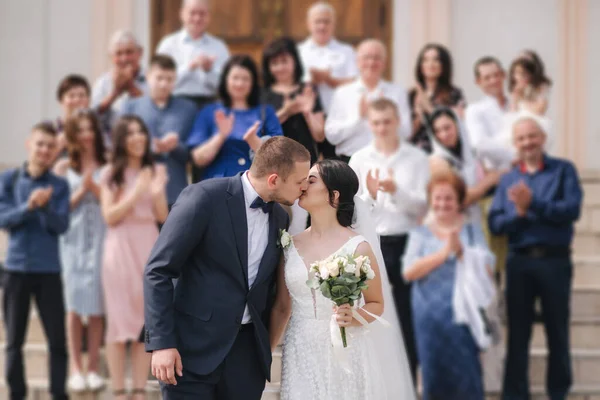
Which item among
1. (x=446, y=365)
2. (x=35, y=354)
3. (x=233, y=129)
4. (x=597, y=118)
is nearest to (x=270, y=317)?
(x=233, y=129)

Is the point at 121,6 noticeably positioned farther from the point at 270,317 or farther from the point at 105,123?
the point at 270,317

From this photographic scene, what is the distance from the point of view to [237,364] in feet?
14.6

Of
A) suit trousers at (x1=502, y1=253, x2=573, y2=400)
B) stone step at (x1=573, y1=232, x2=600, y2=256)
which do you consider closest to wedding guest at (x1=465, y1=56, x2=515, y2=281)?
suit trousers at (x1=502, y1=253, x2=573, y2=400)

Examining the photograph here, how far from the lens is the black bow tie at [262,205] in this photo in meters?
4.45

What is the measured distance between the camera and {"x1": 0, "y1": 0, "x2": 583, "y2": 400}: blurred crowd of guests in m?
7.15

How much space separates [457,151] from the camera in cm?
807

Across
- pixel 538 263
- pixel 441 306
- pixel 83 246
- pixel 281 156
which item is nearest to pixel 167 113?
pixel 83 246

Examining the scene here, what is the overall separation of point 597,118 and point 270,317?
24.8 feet

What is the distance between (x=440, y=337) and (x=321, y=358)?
105 inches

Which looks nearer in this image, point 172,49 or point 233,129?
Result: point 233,129

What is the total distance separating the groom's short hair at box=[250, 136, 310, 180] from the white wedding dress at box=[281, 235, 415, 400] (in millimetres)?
457

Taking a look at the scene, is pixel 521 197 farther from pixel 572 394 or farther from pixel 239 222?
pixel 239 222

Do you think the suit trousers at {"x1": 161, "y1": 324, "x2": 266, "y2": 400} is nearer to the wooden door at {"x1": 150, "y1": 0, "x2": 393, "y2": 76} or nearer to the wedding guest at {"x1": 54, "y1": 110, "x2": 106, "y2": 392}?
the wedding guest at {"x1": 54, "y1": 110, "x2": 106, "y2": 392}

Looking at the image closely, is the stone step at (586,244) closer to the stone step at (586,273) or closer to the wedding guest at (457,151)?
the stone step at (586,273)
